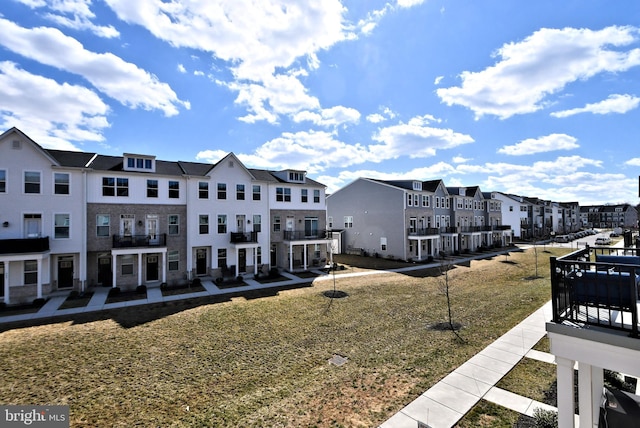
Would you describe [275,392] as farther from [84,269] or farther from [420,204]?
[420,204]

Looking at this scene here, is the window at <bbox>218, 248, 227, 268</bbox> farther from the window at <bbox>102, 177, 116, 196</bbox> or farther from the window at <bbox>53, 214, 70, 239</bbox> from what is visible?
the window at <bbox>53, 214, 70, 239</bbox>

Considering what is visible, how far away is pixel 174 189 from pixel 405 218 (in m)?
24.8

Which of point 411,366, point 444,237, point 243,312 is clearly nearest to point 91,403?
point 243,312

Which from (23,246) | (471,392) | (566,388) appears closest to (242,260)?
(23,246)

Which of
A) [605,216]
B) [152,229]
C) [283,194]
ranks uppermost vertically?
[283,194]

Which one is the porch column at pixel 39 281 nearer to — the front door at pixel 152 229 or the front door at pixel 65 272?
the front door at pixel 65 272

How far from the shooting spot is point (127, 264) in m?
21.6

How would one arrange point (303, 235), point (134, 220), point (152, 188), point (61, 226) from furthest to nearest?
point (303, 235), point (152, 188), point (134, 220), point (61, 226)

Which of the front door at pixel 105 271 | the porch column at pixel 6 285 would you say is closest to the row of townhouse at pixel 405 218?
the front door at pixel 105 271

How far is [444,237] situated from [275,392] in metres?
38.1

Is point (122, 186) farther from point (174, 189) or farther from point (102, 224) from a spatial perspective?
point (174, 189)

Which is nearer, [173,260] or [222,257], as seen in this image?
[173,260]

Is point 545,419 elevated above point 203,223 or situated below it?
below

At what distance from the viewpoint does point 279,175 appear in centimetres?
3003
